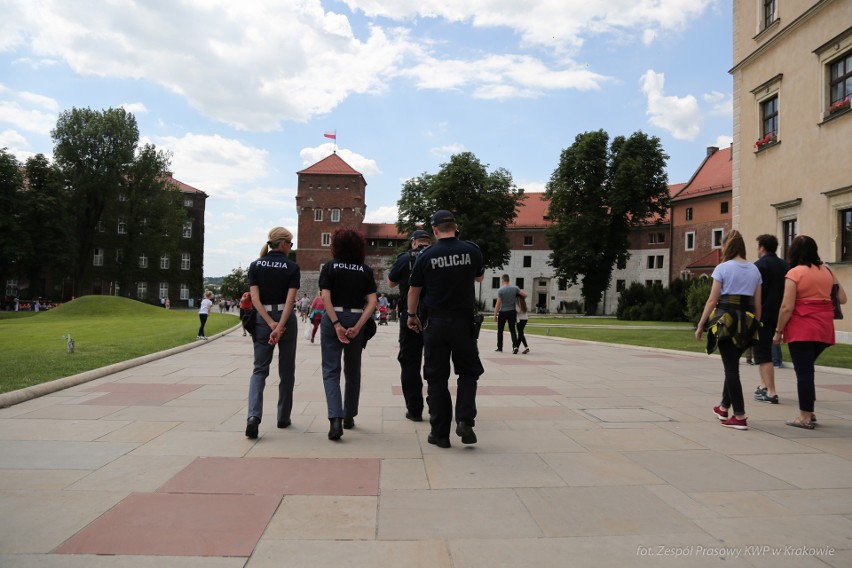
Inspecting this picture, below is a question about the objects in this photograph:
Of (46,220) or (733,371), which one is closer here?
(733,371)

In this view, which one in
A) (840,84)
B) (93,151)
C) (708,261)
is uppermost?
(93,151)

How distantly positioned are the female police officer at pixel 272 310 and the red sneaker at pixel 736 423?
14.3 ft

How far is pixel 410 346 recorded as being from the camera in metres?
6.21

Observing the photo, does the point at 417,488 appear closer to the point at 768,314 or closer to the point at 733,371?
the point at 733,371

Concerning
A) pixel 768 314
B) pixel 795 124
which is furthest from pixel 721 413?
pixel 795 124

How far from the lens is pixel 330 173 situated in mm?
79188

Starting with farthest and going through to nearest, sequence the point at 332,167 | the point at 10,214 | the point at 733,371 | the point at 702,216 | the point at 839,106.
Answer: the point at 332,167 < the point at 702,216 < the point at 10,214 < the point at 839,106 < the point at 733,371

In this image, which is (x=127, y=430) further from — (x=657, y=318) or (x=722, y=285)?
(x=657, y=318)

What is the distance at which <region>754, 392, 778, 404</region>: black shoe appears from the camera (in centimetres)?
750

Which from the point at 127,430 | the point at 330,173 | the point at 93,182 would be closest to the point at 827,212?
the point at 127,430

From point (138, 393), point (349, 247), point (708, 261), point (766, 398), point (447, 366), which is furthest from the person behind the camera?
point (708, 261)

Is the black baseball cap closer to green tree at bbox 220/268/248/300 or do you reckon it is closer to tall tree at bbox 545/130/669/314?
tall tree at bbox 545/130/669/314

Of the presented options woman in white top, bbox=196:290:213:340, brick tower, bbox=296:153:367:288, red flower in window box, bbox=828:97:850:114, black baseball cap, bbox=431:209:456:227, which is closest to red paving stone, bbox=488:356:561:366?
black baseball cap, bbox=431:209:456:227

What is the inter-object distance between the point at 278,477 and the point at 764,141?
25129mm
